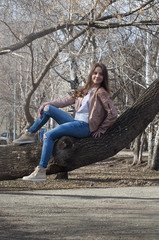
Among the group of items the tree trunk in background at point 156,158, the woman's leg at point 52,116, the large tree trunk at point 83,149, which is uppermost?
the woman's leg at point 52,116

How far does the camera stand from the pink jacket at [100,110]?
5.21 meters

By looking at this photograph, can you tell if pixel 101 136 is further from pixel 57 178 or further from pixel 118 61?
pixel 118 61

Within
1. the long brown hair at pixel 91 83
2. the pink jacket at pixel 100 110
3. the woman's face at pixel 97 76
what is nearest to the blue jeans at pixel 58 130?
the pink jacket at pixel 100 110

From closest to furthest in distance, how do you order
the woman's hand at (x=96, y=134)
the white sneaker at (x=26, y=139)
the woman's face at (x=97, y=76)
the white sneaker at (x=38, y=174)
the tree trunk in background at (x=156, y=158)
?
the white sneaker at (x=38, y=174) → the woman's hand at (x=96, y=134) → the white sneaker at (x=26, y=139) → the woman's face at (x=97, y=76) → the tree trunk in background at (x=156, y=158)

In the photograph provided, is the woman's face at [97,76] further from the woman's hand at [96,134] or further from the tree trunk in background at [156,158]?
the tree trunk in background at [156,158]

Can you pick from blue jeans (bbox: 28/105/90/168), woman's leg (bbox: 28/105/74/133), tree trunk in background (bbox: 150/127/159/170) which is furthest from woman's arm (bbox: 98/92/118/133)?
tree trunk in background (bbox: 150/127/159/170)

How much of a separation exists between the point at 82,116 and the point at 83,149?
0.51 meters

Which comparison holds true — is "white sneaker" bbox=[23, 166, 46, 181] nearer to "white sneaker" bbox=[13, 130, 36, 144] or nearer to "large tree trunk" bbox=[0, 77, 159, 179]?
"large tree trunk" bbox=[0, 77, 159, 179]

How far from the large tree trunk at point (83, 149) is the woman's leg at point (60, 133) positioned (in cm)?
7

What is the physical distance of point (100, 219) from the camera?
6.64 m

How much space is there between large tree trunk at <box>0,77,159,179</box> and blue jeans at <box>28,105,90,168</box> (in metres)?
0.08

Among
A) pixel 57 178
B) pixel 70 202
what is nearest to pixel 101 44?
pixel 57 178

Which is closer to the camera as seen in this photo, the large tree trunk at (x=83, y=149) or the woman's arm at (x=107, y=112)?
the large tree trunk at (x=83, y=149)

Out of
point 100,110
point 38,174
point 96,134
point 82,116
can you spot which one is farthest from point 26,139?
point 100,110
